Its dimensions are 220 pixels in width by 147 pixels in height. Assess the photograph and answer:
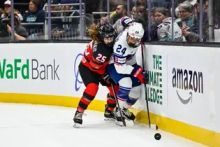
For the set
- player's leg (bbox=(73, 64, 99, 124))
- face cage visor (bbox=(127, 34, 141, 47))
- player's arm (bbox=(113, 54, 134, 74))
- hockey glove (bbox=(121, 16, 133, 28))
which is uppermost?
hockey glove (bbox=(121, 16, 133, 28))

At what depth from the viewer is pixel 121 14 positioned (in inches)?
402

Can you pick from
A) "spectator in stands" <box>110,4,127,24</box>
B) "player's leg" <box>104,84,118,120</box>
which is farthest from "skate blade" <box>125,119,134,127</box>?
"spectator in stands" <box>110,4,127,24</box>

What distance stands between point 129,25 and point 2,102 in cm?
394

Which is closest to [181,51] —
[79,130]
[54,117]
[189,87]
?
[189,87]

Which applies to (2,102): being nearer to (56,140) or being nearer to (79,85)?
(79,85)

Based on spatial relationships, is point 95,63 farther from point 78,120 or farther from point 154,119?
point 154,119

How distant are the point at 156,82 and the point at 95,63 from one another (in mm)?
943

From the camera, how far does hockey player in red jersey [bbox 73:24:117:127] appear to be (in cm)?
906

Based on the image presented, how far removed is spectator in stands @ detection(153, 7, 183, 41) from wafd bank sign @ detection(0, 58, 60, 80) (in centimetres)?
291

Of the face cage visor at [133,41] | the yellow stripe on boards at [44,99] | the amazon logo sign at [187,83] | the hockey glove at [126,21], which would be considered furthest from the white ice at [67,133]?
the hockey glove at [126,21]

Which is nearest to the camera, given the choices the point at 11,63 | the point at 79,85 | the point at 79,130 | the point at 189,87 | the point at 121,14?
the point at 189,87

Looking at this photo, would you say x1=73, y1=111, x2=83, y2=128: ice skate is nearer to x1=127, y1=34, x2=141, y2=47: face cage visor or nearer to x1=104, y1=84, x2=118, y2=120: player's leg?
x1=104, y1=84, x2=118, y2=120: player's leg

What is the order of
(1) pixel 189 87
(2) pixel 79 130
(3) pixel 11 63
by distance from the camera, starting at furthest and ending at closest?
(3) pixel 11 63
(2) pixel 79 130
(1) pixel 189 87

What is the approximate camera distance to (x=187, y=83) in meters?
7.81
